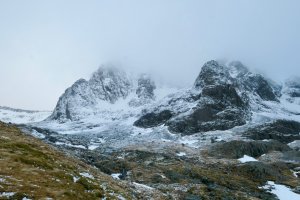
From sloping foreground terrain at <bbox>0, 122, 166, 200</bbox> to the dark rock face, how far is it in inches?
4614

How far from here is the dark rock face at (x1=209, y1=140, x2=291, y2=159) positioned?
16600 centimetres

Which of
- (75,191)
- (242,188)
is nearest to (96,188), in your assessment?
(75,191)

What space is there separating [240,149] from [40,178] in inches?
5556

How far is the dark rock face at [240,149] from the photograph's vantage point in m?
166

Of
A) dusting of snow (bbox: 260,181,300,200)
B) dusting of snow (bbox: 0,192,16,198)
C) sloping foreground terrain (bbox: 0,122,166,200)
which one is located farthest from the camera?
dusting of snow (bbox: 260,181,300,200)

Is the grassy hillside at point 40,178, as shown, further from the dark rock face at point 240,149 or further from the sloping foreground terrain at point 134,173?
the dark rock face at point 240,149

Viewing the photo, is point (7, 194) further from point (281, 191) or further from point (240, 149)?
point (240, 149)

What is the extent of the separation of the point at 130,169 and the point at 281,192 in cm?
3854

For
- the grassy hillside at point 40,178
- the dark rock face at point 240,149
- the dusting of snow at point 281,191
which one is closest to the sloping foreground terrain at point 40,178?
the grassy hillside at point 40,178

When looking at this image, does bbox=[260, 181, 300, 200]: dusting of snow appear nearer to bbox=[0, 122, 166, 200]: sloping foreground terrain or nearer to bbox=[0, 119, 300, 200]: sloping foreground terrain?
bbox=[0, 119, 300, 200]: sloping foreground terrain

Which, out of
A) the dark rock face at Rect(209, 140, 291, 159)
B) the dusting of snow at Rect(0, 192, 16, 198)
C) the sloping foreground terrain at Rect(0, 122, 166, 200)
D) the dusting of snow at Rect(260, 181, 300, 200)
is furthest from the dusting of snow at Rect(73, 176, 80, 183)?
the dark rock face at Rect(209, 140, 291, 159)

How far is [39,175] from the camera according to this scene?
136 feet

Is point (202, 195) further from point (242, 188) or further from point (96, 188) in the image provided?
point (96, 188)

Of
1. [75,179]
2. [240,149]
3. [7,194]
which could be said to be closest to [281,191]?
[75,179]
